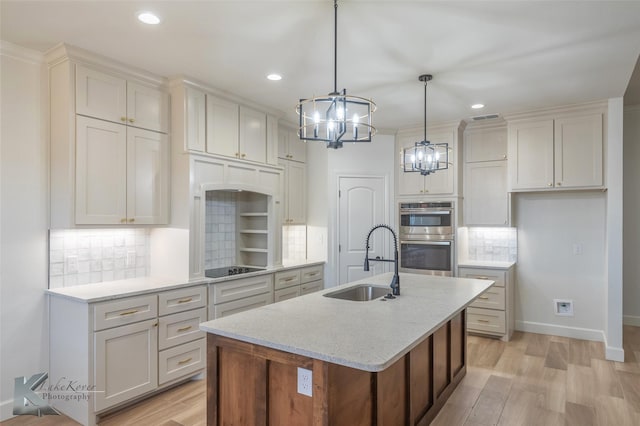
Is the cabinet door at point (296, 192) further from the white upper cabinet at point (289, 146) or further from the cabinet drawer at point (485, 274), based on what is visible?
the cabinet drawer at point (485, 274)

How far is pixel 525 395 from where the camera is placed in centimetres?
314

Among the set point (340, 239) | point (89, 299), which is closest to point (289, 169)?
point (340, 239)

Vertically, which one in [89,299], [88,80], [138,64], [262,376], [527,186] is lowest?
[262,376]

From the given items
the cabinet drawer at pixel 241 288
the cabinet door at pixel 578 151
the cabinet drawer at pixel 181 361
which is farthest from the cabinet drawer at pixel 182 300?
the cabinet door at pixel 578 151

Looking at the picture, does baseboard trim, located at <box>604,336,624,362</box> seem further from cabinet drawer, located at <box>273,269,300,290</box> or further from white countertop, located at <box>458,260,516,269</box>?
cabinet drawer, located at <box>273,269,300,290</box>

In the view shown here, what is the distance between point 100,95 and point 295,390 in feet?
8.55

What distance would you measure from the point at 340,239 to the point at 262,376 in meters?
3.24

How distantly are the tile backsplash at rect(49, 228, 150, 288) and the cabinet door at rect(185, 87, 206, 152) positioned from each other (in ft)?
3.12

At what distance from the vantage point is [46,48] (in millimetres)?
2799

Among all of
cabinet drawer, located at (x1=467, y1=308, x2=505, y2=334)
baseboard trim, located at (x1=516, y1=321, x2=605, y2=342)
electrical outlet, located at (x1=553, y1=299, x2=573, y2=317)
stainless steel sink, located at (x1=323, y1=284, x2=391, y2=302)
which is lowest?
baseboard trim, located at (x1=516, y1=321, x2=605, y2=342)

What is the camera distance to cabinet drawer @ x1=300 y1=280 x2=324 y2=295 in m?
4.62

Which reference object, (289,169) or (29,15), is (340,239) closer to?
(289,169)

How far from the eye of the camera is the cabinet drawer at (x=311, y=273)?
15.2 ft

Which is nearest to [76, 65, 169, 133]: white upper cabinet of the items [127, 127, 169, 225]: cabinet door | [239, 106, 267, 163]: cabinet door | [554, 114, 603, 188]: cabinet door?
[127, 127, 169, 225]: cabinet door
